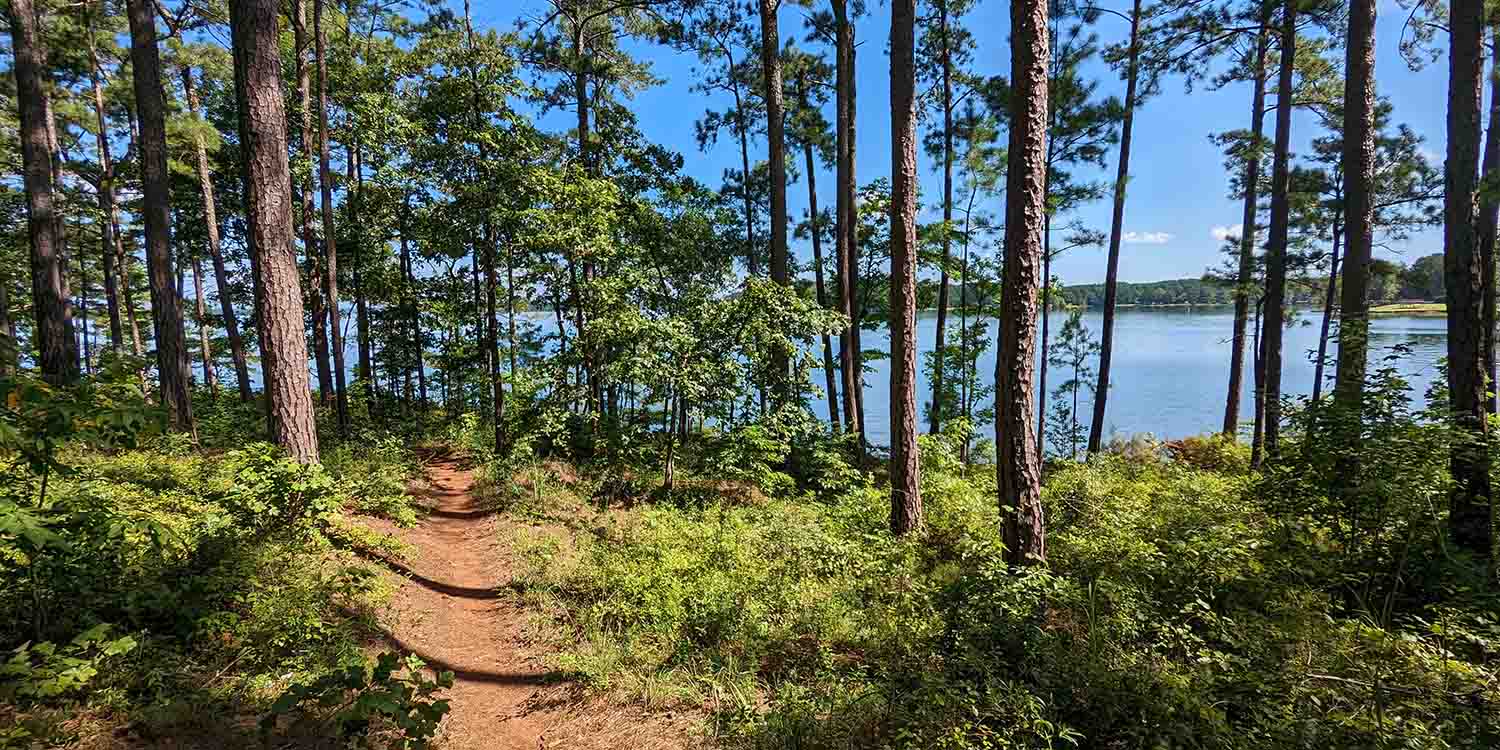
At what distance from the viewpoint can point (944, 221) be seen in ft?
43.7

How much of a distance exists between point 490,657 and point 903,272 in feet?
19.2

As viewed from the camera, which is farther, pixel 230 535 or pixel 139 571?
pixel 230 535

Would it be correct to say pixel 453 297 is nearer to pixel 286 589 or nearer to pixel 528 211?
pixel 528 211

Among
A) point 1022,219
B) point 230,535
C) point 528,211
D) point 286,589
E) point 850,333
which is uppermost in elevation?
point 528,211

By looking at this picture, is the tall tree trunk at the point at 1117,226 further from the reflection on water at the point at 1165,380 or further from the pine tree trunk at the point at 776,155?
the pine tree trunk at the point at 776,155

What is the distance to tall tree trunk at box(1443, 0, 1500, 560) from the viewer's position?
4.52 metres

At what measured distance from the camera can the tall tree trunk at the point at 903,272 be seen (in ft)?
19.7

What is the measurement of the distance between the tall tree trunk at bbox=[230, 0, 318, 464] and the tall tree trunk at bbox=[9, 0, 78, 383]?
502cm

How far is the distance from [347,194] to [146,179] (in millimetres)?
7019

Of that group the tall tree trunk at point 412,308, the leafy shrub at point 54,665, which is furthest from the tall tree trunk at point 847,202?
the tall tree trunk at point 412,308

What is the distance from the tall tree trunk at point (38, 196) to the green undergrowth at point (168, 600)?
14.3 ft

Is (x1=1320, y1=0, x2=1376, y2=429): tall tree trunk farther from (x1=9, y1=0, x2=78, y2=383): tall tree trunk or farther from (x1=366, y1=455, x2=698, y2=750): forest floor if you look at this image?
(x1=9, y1=0, x2=78, y2=383): tall tree trunk

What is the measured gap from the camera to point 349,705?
10.5ft

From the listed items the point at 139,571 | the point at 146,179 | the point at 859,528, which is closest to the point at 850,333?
the point at 859,528
